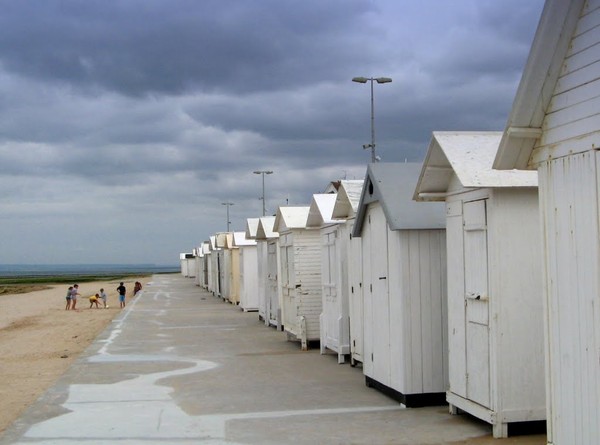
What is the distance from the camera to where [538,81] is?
20.8 ft

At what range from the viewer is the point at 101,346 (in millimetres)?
18516

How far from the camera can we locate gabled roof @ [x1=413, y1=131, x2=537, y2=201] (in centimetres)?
852

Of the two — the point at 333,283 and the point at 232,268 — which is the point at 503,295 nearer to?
the point at 333,283

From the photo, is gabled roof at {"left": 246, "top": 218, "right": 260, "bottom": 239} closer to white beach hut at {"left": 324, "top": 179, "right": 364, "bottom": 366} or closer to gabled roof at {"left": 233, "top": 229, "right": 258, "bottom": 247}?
gabled roof at {"left": 233, "top": 229, "right": 258, "bottom": 247}

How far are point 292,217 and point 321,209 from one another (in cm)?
273

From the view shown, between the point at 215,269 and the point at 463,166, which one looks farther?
the point at 215,269

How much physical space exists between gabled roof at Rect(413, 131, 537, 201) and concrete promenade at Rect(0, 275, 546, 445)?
2767 millimetres

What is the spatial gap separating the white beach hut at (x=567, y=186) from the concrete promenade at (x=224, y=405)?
92.0 inches

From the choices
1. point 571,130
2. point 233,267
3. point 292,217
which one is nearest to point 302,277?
point 292,217

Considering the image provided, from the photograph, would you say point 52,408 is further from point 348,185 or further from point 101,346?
point 101,346

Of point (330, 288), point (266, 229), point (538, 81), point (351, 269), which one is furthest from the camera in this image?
point (266, 229)

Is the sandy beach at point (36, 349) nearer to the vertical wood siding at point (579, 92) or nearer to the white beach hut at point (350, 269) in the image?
the white beach hut at point (350, 269)

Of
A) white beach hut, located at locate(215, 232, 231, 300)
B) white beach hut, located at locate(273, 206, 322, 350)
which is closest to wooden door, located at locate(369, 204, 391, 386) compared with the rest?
white beach hut, located at locate(273, 206, 322, 350)

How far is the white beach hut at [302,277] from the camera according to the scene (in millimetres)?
17750
